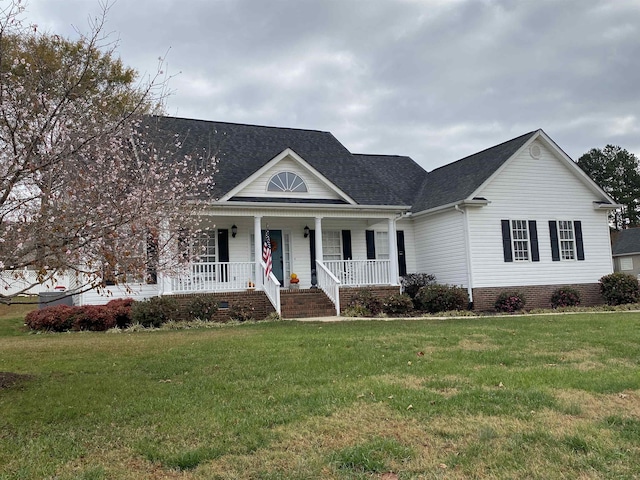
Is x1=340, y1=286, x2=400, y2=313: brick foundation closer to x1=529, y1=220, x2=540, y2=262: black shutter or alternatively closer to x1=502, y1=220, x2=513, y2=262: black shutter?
x1=502, y1=220, x2=513, y2=262: black shutter

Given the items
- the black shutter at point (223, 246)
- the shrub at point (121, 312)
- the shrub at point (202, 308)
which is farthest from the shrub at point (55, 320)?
the black shutter at point (223, 246)

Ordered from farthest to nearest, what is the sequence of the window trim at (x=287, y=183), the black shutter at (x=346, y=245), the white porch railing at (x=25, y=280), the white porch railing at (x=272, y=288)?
1. the black shutter at (x=346, y=245)
2. the window trim at (x=287, y=183)
3. the white porch railing at (x=272, y=288)
4. the white porch railing at (x=25, y=280)

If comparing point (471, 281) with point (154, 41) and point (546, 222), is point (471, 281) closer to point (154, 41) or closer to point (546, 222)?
point (546, 222)

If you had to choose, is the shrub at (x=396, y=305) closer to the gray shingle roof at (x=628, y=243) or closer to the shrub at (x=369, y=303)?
the shrub at (x=369, y=303)

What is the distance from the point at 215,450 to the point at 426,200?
1782cm

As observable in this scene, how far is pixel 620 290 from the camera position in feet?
62.0

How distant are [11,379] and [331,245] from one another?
1377 cm

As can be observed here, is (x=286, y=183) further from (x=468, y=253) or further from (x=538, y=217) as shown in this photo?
(x=538, y=217)

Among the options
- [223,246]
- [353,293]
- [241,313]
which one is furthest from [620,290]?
[223,246]

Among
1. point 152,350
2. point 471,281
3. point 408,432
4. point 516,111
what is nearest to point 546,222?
point 471,281

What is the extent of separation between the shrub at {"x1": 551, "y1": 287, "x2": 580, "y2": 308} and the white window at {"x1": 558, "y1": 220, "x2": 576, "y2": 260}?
1.50 metres

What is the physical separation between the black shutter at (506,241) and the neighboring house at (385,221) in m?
0.06

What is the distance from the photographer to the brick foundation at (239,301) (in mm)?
15227

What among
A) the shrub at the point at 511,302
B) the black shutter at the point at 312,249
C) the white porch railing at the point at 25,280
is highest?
the black shutter at the point at 312,249
